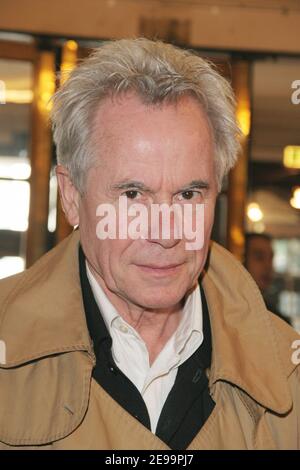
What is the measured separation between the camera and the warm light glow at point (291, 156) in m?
3.70

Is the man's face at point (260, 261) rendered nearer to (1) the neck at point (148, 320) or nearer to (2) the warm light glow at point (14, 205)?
(2) the warm light glow at point (14, 205)

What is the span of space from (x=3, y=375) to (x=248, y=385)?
382 millimetres

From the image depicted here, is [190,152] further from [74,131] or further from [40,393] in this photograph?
[40,393]

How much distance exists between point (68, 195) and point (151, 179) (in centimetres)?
23

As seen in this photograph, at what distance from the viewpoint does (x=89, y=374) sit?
1.05m

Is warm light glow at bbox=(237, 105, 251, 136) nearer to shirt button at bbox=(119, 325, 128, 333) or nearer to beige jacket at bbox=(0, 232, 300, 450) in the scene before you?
beige jacket at bbox=(0, 232, 300, 450)

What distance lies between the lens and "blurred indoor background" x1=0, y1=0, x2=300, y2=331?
352 cm

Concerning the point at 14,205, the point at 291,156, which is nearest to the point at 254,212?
the point at 291,156

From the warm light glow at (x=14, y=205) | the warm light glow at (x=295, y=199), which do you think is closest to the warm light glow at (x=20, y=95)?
the warm light glow at (x=14, y=205)

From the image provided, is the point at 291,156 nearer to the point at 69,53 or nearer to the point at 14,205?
the point at 69,53

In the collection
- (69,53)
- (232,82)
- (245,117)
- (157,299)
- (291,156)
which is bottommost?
(157,299)

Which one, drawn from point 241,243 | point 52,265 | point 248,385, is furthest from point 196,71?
point 241,243
